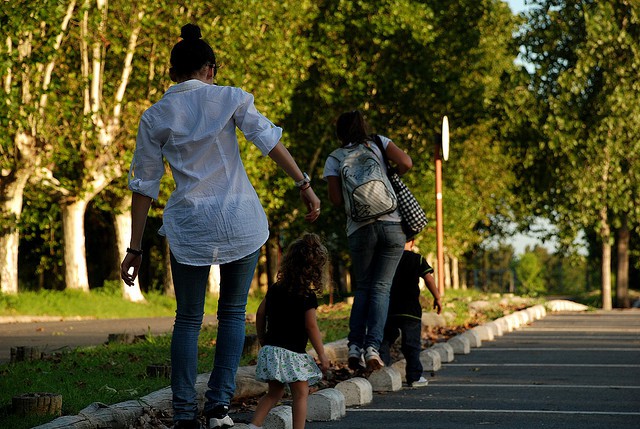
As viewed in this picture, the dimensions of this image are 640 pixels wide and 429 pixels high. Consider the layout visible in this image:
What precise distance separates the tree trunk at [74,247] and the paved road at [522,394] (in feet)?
50.9

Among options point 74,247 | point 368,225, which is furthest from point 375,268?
point 74,247

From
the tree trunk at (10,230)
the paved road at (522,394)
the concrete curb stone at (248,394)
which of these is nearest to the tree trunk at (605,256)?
the tree trunk at (10,230)

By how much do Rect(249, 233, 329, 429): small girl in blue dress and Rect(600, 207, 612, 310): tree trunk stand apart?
1163 inches

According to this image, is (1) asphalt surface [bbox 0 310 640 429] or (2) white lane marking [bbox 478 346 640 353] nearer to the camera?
(1) asphalt surface [bbox 0 310 640 429]

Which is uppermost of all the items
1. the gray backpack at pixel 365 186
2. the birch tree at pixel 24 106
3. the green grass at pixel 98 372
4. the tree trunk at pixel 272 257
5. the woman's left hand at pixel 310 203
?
the birch tree at pixel 24 106

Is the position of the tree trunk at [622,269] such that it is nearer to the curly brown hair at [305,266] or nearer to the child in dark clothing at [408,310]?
the child in dark clothing at [408,310]

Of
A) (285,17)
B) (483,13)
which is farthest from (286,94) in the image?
(483,13)

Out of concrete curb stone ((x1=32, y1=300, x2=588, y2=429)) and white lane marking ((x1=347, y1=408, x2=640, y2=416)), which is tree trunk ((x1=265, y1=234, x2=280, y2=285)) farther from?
white lane marking ((x1=347, y1=408, x2=640, y2=416))

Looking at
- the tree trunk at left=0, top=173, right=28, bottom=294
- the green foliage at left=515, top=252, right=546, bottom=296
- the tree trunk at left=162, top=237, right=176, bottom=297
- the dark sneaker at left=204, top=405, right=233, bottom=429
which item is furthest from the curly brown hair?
the green foliage at left=515, top=252, right=546, bottom=296

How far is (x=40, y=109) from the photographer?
26.8 m

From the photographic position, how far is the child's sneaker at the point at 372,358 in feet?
31.4

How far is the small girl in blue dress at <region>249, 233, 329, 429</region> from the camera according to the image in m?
7.04

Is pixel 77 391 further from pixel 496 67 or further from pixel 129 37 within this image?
pixel 496 67

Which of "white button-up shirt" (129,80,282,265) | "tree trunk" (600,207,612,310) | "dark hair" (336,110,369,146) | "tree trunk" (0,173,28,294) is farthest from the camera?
"tree trunk" (600,207,612,310)
